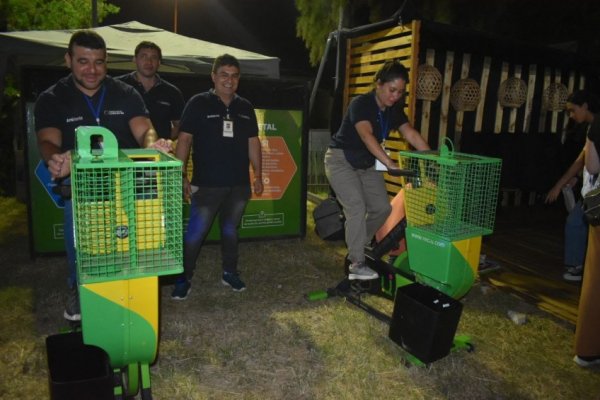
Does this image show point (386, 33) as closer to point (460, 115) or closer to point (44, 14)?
point (460, 115)

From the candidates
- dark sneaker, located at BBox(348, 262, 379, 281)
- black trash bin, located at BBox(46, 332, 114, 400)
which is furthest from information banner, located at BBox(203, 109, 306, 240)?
→ black trash bin, located at BBox(46, 332, 114, 400)

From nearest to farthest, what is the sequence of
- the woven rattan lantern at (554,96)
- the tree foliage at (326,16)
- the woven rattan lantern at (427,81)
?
the woven rattan lantern at (427,81) → the woven rattan lantern at (554,96) → the tree foliage at (326,16)

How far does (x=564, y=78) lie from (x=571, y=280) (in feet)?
15.3

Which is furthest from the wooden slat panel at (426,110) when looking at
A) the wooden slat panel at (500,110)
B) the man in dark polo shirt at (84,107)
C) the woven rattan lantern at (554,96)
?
the man in dark polo shirt at (84,107)

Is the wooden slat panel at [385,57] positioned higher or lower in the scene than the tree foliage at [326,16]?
lower

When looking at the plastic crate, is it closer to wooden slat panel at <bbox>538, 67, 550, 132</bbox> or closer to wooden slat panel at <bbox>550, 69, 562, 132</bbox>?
wooden slat panel at <bbox>538, 67, 550, 132</bbox>

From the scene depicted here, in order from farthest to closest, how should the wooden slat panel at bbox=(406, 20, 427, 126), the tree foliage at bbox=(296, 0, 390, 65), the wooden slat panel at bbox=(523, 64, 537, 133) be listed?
the tree foliage at bbox=(296, 0, 390, 65)
the wooden slat panel at bbox=(523, 64, 537, 133)
the wooden slat panel at bbox=(406, 20, 427, 126)

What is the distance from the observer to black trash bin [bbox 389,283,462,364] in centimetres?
271

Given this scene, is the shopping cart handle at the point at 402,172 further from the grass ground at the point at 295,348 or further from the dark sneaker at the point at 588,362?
the dark sneaker at the point at 588,362

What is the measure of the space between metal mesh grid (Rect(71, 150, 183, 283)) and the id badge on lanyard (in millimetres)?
1600

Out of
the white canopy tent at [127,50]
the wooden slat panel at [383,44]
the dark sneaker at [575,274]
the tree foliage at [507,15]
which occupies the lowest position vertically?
the dark sneaker at [575,274]

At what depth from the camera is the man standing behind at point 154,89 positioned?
13.6ft

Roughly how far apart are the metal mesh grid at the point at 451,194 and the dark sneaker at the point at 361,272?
0.62 m

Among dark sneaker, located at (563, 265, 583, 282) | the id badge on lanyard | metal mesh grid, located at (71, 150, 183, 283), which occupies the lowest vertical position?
dark sneaker, located at (563, 265, 583, 282)
